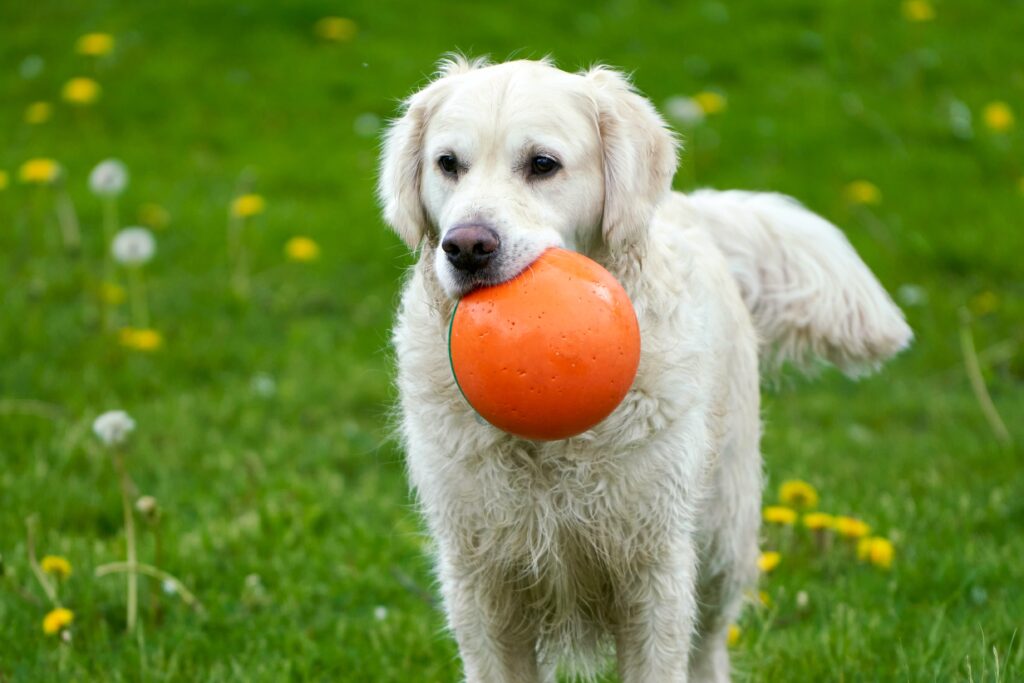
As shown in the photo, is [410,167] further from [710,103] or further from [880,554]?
[710,103]

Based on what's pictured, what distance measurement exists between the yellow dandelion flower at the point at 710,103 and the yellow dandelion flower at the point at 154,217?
3.87 metres

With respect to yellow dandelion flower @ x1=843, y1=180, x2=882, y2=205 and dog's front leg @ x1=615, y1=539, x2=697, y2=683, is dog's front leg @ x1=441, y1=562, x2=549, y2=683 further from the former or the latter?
yellow dandelion flower @ x1=843, y1=180, x2=882, y2=205

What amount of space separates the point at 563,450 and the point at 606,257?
53 centimetres

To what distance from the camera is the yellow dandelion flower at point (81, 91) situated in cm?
953

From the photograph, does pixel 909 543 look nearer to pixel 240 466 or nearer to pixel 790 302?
pixel 790 302

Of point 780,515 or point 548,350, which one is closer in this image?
point 548,350

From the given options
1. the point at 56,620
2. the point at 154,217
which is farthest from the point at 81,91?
the point at 56,620

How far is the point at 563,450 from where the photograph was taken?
3367 mm

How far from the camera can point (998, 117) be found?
953 centimetres

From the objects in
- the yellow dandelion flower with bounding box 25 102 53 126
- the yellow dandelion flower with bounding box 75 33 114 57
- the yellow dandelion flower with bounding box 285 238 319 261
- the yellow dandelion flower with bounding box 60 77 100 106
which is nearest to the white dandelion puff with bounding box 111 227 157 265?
the yellow dandelion flower with bounding box 285 238 319 261

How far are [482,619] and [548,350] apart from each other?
95 cm

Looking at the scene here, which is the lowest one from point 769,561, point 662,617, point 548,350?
point 769,561

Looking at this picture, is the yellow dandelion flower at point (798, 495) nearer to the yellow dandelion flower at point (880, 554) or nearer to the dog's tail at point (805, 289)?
the yellow dandelion flower at point (880, 554)

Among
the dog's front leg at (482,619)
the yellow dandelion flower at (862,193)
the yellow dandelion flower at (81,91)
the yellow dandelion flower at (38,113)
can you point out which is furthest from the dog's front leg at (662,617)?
the yellow dandelion flower at (38,113)
